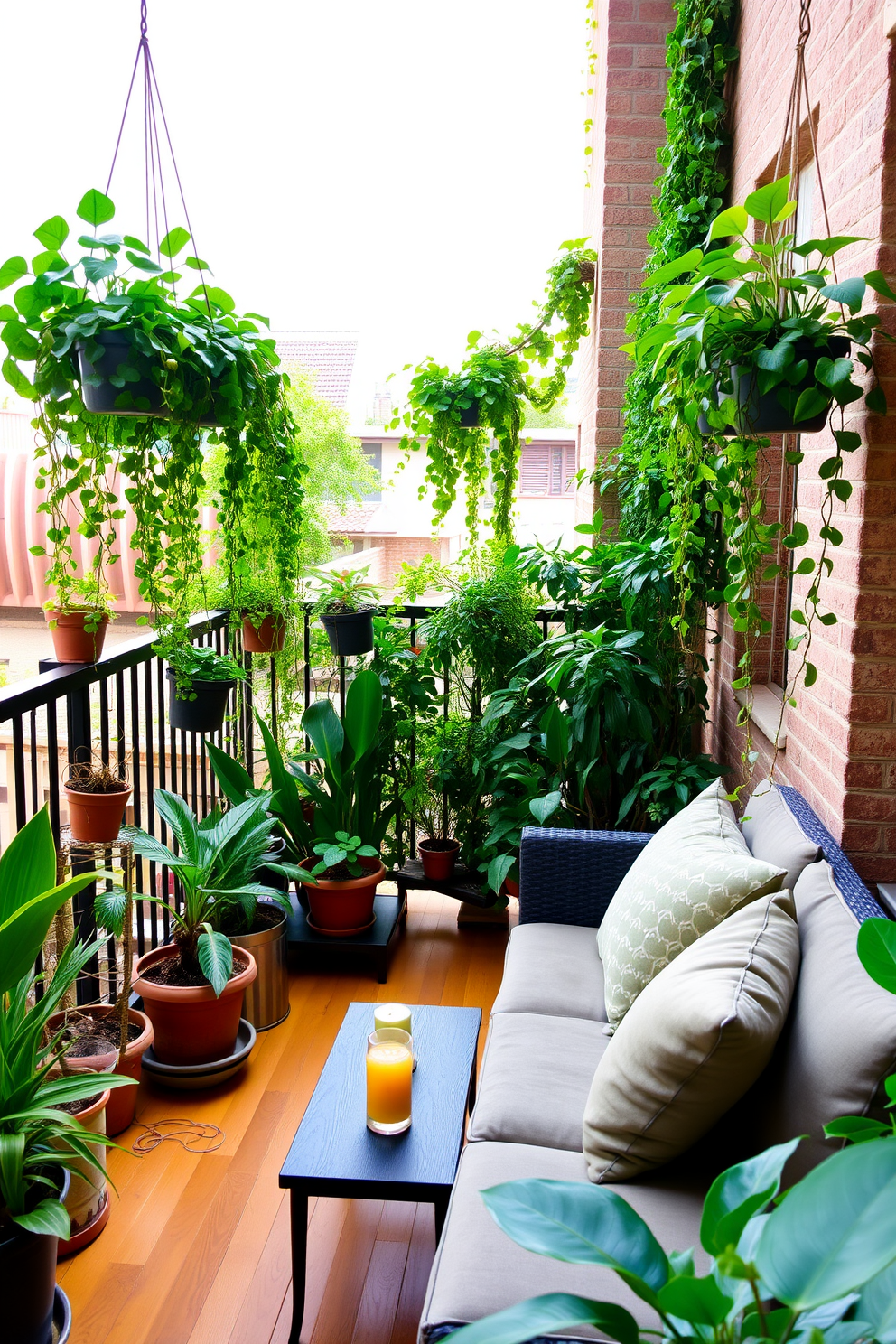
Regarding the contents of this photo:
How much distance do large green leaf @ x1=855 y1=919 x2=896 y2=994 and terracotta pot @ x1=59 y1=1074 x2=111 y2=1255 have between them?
149cm

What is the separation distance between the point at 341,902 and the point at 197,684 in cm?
88

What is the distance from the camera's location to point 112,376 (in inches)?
76.3

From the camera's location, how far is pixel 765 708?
251cm

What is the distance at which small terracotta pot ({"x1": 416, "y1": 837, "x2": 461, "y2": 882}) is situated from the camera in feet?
11.1

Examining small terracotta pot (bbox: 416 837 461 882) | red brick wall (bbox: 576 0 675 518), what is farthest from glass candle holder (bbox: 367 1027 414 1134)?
red brick wall (bbox: 576 0 675 518)

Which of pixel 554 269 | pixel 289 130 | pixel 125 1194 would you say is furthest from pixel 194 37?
pixel 125 1194

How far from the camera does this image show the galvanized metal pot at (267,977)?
263 cm

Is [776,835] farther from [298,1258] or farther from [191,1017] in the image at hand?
[191,1017]

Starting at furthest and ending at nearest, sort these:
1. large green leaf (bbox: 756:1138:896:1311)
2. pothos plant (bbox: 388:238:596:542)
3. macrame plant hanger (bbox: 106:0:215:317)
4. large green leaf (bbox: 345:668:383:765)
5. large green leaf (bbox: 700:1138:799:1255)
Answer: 1. pothos plant (bbox: 388:238:596:542)
2. large green leaf (bbox: 345:668:383:765)
3. macrame plant hanger (bbox: 106:0:215:317)
4. large green leaf (bbox: 700:1138:799:1255)
5. large green leaf (bbox: 756:1138:896:1311)

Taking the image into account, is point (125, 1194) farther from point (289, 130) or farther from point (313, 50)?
point (289, 130)

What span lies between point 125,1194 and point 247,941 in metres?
0.69

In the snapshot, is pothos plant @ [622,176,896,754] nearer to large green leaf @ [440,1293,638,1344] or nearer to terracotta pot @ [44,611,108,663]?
large green leaf @ [440,1293,638,1344]

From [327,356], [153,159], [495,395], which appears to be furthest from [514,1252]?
[327,356]

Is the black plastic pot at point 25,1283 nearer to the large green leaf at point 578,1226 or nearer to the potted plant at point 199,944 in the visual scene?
the potted plant at point 199,944
